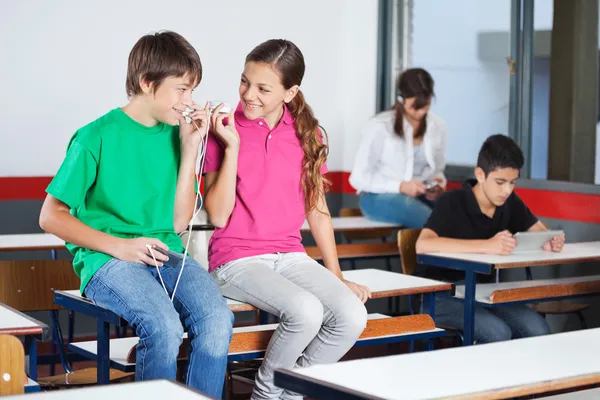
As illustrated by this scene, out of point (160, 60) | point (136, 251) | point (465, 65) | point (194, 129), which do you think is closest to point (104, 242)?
point (136, 251)

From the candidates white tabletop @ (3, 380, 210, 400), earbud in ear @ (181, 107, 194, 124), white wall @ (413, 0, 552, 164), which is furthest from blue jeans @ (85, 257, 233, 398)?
white wall @ (413, 0, 552, 164)

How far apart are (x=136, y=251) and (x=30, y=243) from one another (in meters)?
1.81

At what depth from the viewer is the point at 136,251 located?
8.38 ft

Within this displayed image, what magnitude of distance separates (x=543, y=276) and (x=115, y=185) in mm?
2926

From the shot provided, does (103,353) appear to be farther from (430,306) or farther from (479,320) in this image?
(479,320)

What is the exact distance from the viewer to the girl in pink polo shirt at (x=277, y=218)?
2.74 m

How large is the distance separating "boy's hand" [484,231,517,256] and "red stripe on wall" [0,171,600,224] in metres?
1.01

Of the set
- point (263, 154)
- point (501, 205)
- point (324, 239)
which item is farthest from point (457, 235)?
point (263, 154)

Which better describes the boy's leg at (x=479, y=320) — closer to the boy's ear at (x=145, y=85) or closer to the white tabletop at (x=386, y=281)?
the white tabletop at (x=386, y=281)

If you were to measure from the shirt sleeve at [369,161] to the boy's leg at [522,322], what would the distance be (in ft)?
4.95

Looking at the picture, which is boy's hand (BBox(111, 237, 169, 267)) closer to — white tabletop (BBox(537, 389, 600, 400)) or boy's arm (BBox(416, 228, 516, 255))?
white tabletop (BBox(537, 389, 600, 400))

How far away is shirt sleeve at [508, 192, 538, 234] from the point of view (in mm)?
4207

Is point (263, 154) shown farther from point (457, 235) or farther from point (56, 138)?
point (56, 138)

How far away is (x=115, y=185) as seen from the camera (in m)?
2.65
